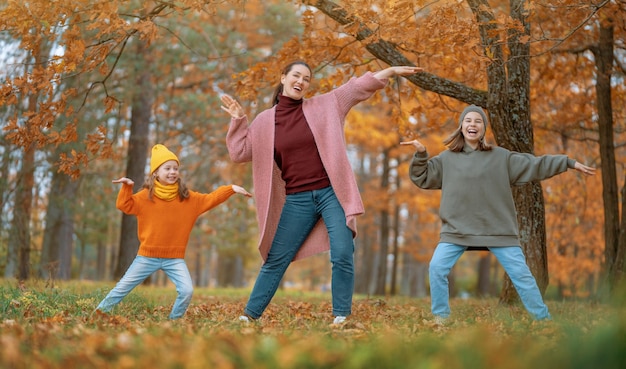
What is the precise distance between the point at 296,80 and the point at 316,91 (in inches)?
133

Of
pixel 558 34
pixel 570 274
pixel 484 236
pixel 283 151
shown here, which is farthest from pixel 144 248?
pixel 570 274

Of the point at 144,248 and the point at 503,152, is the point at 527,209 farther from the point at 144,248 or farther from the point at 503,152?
the point at 144,248

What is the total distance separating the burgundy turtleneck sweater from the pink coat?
0.07m

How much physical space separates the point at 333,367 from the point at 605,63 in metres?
9.20

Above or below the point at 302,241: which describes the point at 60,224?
above

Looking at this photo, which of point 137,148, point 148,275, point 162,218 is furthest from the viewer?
point 137,148

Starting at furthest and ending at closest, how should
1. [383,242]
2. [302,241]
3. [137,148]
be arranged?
[383,242] → [137,148] → [302,241]

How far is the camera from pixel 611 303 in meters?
3.22

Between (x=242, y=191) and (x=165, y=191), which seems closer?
(x=242, y=191)

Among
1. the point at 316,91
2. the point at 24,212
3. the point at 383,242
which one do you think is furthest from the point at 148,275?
the point at 383,242

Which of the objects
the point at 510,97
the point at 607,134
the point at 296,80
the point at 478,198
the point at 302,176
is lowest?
the point at 478,198

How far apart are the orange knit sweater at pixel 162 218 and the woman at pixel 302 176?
1.69 feet

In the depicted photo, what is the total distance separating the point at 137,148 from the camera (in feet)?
44.9

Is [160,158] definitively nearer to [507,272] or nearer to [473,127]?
[473,127]
